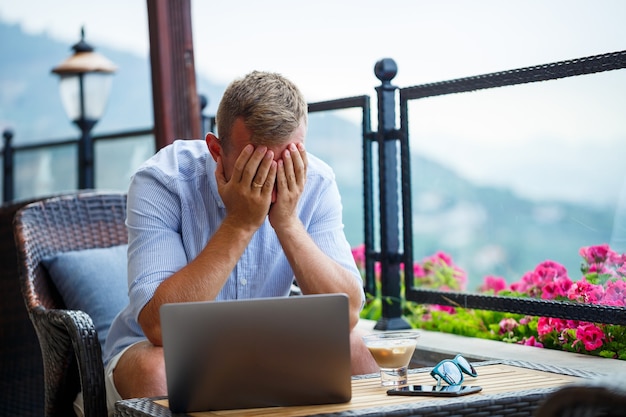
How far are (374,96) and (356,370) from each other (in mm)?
1274

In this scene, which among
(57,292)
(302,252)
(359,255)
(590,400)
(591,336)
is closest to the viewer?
(590,400)

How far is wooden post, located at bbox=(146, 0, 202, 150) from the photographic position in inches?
162

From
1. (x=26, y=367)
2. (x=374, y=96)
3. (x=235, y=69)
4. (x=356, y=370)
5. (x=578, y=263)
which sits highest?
(x=235, y=69)

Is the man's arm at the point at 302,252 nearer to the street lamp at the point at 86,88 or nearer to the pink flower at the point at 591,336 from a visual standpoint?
the pink flower at the point at 591,336

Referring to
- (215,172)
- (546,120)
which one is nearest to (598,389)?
(215,172)

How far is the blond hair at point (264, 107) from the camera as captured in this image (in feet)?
6.77

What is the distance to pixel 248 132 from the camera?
6.86 ft

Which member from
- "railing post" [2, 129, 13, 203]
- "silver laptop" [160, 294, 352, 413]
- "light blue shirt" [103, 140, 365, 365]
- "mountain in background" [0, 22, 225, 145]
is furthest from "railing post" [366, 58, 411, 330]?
"mountain in background" [0, 22, 225, 145]

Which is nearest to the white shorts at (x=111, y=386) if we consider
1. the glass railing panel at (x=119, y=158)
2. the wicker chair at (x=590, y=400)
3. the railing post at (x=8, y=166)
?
the wicker chair at (x=590, y=400)

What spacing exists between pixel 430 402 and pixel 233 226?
75 cm

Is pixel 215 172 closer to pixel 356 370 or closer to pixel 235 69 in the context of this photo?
pixel 356 370

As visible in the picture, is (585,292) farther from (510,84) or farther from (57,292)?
(57,292)

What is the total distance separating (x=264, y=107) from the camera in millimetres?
2064

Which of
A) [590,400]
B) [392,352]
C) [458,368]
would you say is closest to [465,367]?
[458,368]
